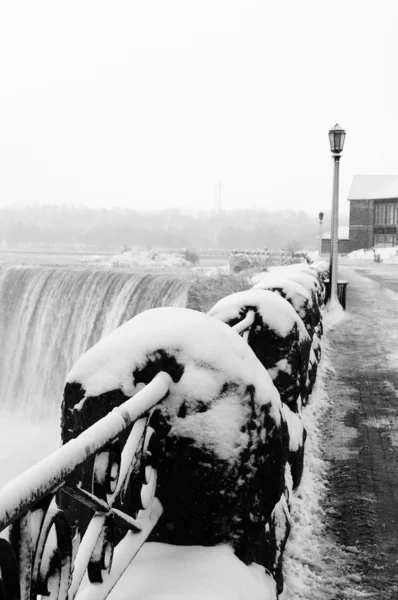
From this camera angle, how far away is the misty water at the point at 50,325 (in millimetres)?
19975

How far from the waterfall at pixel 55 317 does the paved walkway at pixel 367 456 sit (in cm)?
1248

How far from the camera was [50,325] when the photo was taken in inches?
862

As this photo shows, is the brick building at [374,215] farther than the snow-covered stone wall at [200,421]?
Yes

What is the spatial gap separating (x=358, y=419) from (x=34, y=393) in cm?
1806

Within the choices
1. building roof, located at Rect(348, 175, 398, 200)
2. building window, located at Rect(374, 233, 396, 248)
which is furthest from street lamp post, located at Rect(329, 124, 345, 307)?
building roof, located at Rect(348, 175, 398, 200)

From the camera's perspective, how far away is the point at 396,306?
1306 cm

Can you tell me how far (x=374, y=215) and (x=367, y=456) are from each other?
59078 mm

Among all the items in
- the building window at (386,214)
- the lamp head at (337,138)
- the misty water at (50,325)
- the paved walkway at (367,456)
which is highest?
the lamp head at (337,138)

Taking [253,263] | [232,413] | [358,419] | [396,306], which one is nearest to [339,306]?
[396,306]

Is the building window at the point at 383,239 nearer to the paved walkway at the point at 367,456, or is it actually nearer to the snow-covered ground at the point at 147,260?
the snow-covered ground at the point at 147,260

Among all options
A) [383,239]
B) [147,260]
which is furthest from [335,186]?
[383,239]

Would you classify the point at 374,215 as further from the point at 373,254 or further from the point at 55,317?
the point at 55,317

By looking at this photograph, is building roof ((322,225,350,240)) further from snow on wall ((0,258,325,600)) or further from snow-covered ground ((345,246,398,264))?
snow on wall ((0,258,325,600))

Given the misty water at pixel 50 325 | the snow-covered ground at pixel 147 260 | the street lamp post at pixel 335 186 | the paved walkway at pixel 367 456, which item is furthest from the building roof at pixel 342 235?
the paved walkway at pixel 367 456
